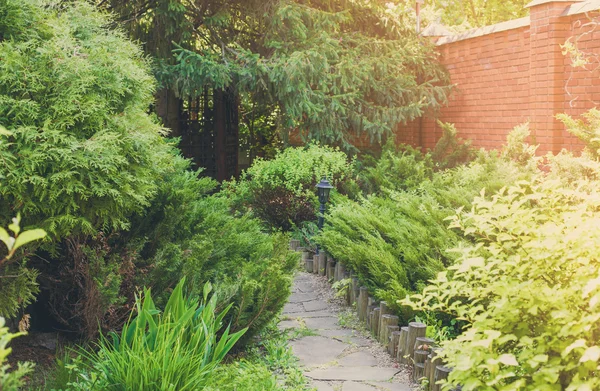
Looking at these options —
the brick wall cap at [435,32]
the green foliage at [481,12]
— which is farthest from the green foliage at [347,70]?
the green foliage at [481,12]

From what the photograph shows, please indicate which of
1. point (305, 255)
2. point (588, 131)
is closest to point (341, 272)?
point (305, 255)

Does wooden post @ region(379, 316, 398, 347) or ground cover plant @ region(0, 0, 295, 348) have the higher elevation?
ground cover plant @ region(0, 0, 295, 348)

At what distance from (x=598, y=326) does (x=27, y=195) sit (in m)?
2.86

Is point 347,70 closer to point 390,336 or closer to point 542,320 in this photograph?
point 390,336

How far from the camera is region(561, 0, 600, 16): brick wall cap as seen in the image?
8305mm

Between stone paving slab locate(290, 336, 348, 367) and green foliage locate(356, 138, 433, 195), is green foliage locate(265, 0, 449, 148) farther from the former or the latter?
stone paving slab locate(290, 336, 348, 367)

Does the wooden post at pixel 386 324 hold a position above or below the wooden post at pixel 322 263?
below

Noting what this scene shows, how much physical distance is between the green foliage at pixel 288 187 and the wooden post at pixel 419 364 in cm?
456

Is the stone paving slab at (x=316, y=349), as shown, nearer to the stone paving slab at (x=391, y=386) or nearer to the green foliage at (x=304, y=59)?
the stone paving slab at (x=391, y=386)

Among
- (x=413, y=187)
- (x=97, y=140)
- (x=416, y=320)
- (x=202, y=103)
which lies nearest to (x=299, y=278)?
(x=413, y=187)

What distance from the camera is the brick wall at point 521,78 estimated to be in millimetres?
8734

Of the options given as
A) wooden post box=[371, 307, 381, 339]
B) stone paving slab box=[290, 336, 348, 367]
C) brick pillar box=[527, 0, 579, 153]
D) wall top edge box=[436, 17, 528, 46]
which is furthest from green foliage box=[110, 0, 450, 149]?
stone paving slab box=[290, 336, 348, 367]

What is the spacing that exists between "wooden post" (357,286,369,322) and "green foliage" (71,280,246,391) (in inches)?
74.2

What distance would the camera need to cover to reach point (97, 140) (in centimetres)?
390
